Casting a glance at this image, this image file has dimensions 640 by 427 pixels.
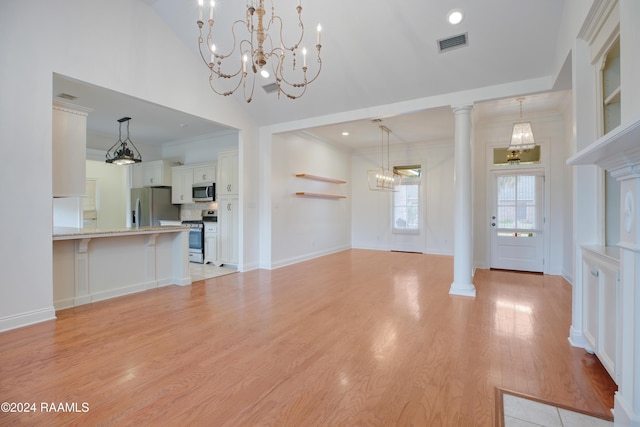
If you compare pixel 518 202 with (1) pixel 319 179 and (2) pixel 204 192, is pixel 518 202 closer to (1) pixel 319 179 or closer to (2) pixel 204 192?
(1) pixel 319 179

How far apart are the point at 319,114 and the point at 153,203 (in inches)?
182

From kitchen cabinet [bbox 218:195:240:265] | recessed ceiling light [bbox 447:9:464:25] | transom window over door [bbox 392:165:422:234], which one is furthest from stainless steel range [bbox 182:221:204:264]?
recessed ceiling light [bbox 447:9:464:25]

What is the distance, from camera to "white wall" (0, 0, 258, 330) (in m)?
2.82

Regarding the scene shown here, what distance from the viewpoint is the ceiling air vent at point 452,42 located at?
133 inches

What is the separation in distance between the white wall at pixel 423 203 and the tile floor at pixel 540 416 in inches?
236

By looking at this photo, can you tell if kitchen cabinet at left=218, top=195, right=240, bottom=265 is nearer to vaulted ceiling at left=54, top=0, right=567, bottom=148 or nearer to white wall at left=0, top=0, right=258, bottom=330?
vaulted ceiling at left=54, top=0, right=567, bottom=148

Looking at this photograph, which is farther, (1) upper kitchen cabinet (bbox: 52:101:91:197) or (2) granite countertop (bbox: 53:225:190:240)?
(1) upper kitchen cabinet (bbox: 52:101:91:197)

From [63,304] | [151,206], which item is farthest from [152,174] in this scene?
[63,304]

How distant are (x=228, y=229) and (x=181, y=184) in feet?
6.67

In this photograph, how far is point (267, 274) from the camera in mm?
5336

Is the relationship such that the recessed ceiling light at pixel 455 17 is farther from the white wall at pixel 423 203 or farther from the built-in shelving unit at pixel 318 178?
the white wall at pixel 423 203

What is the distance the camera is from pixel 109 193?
8.48 m

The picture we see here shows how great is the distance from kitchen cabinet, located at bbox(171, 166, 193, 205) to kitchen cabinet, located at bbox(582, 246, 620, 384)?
6.89 m

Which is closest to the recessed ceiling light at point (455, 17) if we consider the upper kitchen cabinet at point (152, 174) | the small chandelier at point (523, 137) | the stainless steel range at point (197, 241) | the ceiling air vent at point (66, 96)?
the small chandelier at point (523, 137)
